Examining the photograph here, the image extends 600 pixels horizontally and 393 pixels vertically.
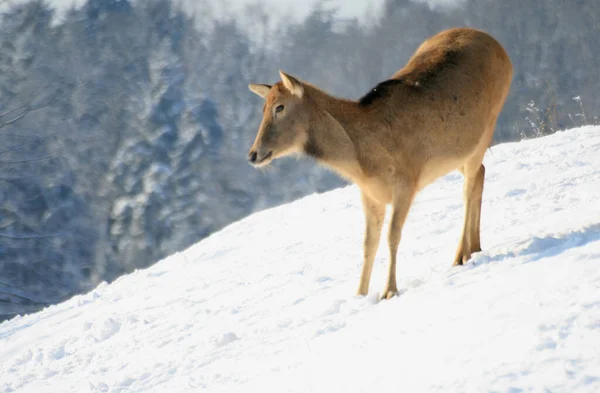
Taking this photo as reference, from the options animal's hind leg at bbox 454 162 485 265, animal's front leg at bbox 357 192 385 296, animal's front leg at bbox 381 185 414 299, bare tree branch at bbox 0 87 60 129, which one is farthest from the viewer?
bare tree branch at bbox 0 87 60 129

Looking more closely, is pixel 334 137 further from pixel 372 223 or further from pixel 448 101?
pixel 448 101

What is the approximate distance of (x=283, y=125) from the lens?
21.0ft

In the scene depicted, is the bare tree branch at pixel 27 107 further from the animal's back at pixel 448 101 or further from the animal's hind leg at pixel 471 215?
the animal's hind leg at pixel 471 215

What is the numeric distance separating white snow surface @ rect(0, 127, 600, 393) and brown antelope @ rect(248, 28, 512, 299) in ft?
2.10

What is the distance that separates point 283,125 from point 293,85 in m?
0.36

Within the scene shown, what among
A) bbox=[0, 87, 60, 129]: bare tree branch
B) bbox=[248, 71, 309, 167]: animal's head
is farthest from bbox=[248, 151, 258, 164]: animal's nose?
bbox=[0, 87, 60, 129]: bare tree branch

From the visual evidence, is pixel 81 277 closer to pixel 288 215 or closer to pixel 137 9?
pixel 288 215

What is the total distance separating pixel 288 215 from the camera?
39.4 ft

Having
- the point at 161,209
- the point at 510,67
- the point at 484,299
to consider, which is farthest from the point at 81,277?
the point at 484,299

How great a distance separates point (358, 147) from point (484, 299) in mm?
2214

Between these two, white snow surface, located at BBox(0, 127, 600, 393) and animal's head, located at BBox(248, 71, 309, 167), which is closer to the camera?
white snow surface, located at BBox(0, 127, 600, 393)

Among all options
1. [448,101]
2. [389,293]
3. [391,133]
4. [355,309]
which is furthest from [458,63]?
[355,309]

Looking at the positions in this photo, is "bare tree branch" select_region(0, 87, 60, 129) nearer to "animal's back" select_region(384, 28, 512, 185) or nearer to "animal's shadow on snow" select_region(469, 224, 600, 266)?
"animal's back" select_region(384, 28, 512, 185)

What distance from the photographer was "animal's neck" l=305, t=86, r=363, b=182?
20.8ft
